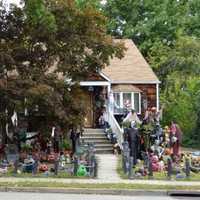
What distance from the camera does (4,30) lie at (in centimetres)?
2527

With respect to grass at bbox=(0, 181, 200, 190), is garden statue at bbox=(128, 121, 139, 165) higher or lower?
higher

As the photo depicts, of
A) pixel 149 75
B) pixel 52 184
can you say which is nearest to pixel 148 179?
pixel 52 184

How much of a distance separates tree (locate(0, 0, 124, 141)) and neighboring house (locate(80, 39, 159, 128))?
36.7 ft

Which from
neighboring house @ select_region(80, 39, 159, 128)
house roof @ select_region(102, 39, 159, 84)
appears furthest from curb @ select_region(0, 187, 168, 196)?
house roof @ select_region(102, 39, 159, 84)

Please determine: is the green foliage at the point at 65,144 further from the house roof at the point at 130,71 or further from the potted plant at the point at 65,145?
the house roof at the point at 130,71

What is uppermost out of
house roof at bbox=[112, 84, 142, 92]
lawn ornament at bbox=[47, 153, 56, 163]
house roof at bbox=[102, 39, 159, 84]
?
house roof at bbox=[102, 39, 159, 84]

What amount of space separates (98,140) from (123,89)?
670 centimetres

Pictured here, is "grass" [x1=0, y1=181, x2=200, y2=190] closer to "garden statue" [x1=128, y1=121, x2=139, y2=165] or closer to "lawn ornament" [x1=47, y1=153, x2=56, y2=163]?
"garden statue" [x1=128, y1=121, x2=139, y2=165]

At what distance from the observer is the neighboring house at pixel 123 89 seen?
38.1m

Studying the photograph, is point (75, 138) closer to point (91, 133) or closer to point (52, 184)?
point (91, 133)

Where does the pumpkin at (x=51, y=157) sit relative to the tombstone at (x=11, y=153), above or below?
below

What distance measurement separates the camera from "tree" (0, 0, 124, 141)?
24234mm

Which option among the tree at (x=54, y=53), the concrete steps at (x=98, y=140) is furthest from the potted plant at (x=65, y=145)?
the tree at (x=54, y=53)

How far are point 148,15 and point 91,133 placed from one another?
72.8 feet
